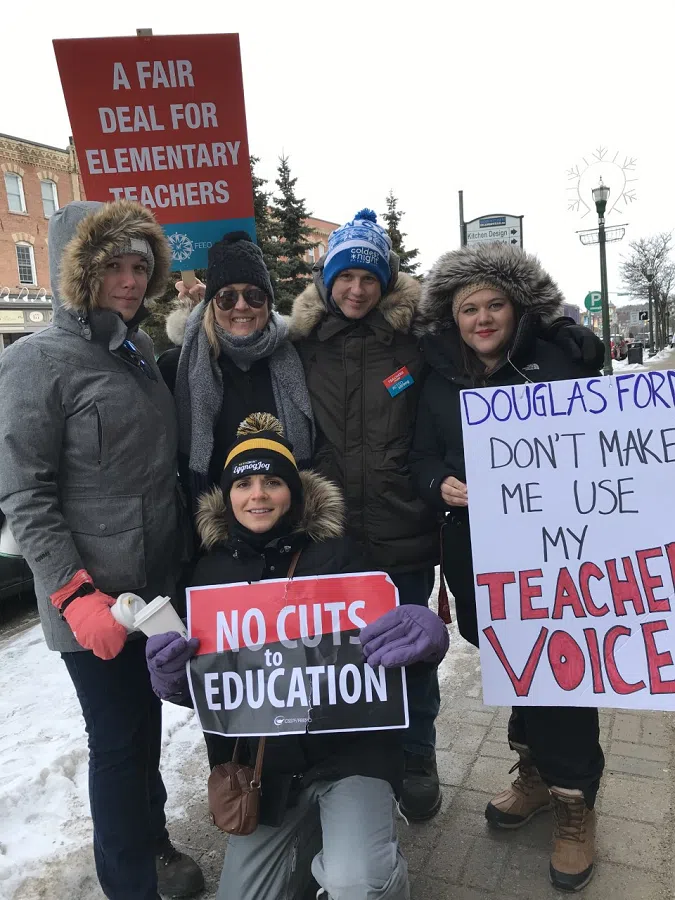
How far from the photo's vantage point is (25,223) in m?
29.8

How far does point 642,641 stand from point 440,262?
1525mm

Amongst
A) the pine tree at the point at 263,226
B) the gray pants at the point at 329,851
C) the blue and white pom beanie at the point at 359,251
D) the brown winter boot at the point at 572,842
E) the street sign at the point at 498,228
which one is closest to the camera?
the gray pants at the point at 329,851

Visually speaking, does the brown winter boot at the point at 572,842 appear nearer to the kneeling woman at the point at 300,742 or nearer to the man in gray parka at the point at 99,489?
the kneeling woman at the point at 300,742

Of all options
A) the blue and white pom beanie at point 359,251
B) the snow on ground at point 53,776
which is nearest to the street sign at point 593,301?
the snow on ground at point 53,776

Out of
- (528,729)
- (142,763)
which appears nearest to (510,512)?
(528,729)

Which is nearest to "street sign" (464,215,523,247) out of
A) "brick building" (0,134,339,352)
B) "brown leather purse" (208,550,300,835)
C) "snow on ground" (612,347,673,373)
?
"brown leather purse" (208,550,300,835)

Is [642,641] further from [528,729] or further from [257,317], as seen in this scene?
[257,317]

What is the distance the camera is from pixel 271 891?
1.99 metres

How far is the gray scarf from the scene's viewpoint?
101 inches

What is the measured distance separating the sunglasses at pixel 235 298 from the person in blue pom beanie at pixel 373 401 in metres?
0.22

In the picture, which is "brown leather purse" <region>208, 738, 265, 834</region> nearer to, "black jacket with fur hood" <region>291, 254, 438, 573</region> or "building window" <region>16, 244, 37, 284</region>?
"black jacket with fur hood" <region>291, 254, 438, 573</region>

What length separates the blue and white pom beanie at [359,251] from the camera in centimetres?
268

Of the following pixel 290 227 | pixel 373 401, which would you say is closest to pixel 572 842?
pixel 373 401

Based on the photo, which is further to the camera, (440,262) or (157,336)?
(157,336)
